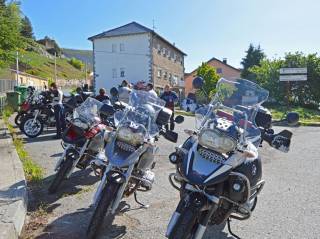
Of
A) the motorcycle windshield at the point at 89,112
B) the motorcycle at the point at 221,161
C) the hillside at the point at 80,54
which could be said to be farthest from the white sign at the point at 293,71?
the hillside at the point at 80,54

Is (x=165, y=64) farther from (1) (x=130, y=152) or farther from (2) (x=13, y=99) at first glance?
(1) (x=130, y=152)

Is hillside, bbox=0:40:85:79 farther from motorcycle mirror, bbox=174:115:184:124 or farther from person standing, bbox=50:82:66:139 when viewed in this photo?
motorcycle mirror, bbox=174:115:184:124

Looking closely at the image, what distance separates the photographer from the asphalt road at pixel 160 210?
13.3 ft

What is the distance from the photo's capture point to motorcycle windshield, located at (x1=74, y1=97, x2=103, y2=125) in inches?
219

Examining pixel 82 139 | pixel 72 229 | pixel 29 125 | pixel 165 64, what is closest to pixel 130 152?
pixel 72 229

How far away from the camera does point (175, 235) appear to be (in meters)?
3.07

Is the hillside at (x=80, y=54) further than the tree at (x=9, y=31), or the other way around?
the hillside at (x=80, y=54)

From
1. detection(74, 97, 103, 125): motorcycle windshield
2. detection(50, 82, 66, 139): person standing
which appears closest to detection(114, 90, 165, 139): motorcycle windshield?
detection(74, 97, 103, 125): motorcycle windshield

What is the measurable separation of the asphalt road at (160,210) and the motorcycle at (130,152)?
11.3 inches

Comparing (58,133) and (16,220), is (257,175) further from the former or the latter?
(58,133)

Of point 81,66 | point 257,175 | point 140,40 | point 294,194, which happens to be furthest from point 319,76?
point 81,66

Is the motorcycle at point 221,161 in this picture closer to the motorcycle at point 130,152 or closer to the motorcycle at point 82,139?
the motorcycle at point 130,152

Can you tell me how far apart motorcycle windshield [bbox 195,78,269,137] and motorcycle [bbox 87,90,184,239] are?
0.73 meters

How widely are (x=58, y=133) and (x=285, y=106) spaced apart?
21088 millimetres
